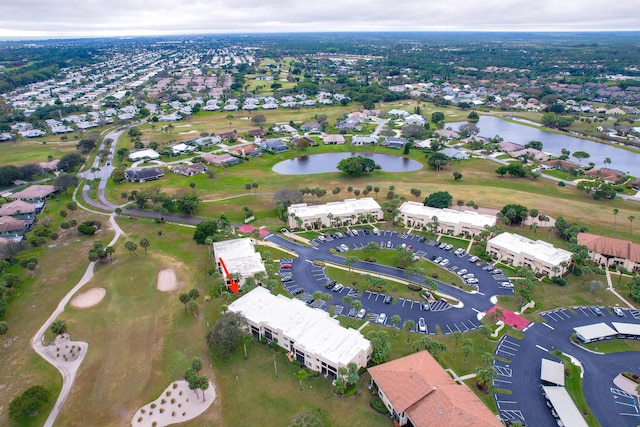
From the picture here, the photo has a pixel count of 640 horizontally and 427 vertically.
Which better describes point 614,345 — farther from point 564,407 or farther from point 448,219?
point 448,219

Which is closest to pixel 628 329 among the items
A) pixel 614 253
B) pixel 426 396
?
pixel 614 253

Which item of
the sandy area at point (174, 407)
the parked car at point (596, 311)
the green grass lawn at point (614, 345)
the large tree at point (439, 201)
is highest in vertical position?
the large tree at point (439, 201)

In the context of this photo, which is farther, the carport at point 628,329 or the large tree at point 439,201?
the large tree at point 439,201

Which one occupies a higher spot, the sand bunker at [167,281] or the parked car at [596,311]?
the sand bunker at [167,281]

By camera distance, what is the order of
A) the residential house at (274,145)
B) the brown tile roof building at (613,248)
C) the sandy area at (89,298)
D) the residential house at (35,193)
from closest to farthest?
1. the sandy area at (89,298)
2. the brown tile roof building at (613,248)
3. the residential house at (35,193)
4. the residential house at (274,145)

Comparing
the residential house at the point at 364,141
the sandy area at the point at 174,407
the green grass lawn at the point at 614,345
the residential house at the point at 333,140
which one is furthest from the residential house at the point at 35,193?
the green grass lawn at the point at 614,345

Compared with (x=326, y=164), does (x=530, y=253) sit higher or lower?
higher

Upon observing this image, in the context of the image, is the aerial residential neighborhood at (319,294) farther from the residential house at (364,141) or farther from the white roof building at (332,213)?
the residential house at (364,141)
